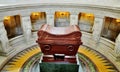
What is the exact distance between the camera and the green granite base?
6305mm

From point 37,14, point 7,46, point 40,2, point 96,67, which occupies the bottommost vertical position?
point 96,67

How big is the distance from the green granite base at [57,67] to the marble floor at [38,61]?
0.87 metres

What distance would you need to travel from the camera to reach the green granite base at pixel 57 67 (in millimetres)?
6305

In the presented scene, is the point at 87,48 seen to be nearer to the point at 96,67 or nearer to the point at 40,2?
the point at 96,67

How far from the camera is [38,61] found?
791 cm

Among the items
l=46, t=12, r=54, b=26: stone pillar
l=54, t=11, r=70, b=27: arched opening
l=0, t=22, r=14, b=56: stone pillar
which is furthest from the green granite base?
l=54, t=11, r=70, b=27: arched opening

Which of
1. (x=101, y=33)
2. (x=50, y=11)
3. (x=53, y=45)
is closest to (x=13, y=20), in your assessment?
(x=50, y=11)

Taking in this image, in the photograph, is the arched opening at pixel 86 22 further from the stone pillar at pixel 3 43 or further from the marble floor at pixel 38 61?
the stone pillar at pixel 3 43

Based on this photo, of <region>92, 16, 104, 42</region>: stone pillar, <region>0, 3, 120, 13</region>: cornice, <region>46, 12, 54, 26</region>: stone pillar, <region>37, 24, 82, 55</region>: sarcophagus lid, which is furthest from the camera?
<region>46, 12, 54, 26</region>: stone pillar

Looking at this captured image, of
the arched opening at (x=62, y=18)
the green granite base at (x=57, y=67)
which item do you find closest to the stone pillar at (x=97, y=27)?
the arched opening at (x=62, y=18)

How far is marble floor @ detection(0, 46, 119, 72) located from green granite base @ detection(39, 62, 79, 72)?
0.87m

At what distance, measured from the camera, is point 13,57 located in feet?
27.3

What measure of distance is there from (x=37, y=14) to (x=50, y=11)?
1.38 m

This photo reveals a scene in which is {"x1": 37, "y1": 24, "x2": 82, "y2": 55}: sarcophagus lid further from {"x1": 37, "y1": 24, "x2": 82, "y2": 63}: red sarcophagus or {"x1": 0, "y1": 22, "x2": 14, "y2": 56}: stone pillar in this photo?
{"x1": 0, "y1": 22, "x2": 14, "y2": 56}: stone pillar
